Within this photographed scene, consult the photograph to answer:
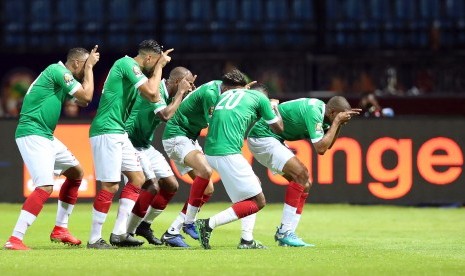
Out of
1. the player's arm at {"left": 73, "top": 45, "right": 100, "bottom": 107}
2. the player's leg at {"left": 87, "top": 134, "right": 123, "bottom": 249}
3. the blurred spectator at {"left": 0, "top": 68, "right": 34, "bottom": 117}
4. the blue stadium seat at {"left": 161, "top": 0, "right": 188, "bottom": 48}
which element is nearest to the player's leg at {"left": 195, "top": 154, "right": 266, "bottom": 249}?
the player's leg at {"left": 87, "top": 134, "right": 123, "bottom": 249}

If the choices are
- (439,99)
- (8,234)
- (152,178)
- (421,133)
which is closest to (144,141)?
(152,178)

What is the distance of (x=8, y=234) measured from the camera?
14.9 m

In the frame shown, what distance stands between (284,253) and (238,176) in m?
0.93

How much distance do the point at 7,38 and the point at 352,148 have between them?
9.83 meters

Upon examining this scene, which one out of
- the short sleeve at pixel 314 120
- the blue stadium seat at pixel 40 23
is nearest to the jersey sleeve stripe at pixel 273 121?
the short sleeve at pixel 314 120

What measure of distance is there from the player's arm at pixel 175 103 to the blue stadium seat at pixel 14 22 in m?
14.0

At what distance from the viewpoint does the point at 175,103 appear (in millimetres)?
12828

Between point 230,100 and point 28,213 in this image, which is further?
point 230,100

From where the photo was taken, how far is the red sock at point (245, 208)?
40.8ft

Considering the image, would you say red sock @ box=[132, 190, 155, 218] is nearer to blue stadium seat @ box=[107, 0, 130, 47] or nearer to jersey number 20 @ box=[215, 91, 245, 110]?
jersey number 20 @ box=[215, 91, 245, 110]

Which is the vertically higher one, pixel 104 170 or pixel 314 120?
pixel 314 120

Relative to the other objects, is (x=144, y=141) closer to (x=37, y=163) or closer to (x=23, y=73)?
(x=37, y=163)

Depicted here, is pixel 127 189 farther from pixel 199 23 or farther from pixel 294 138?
pixel 199 23

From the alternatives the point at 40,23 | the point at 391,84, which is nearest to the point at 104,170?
the point at 391,84
